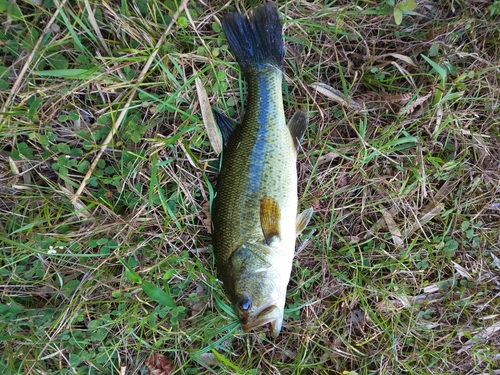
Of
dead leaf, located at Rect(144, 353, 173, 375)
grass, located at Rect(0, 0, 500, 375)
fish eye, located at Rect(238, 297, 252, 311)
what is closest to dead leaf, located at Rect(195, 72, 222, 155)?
grass, located at Rect(0, 0, 500, 375)

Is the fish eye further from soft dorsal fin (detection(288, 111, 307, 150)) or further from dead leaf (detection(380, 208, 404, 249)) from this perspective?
dead leaf (detection(380, 208, 404, 249))

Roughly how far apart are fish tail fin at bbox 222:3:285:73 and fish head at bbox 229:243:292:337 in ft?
4.14

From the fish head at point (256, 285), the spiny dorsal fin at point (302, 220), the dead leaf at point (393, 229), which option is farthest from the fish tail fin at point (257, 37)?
the dead leaf at point (393, 229)

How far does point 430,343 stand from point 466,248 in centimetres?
82

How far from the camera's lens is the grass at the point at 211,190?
239 centimetres

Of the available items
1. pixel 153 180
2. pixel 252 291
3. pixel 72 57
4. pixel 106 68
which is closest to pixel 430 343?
pixel 252 291

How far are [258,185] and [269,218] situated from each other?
0.73 ft

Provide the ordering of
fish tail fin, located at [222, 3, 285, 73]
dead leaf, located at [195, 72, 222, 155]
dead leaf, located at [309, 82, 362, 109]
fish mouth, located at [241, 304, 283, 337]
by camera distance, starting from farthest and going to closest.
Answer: dead leaf, located at [309, 82, 362, 109] < dead leaf, located at [195, 72, 222, 155] < fish tail fin, located at [222, 3, 285, 73] < fish mouth, located at [241, 304, 283, 337]

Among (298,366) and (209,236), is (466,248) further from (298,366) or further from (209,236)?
(209,236)

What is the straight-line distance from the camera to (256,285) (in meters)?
2.13

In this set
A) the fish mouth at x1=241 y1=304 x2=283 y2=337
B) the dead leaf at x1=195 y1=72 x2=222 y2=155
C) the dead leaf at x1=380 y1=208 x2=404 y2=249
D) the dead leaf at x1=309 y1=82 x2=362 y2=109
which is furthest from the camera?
the dead leaf at x1=380 y1=208 x2=404 y2=249

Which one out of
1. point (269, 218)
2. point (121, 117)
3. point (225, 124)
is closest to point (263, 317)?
point (269, 218)

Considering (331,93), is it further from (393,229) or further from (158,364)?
(158,364)

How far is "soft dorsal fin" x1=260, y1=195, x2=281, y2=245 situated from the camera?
7.13 feet
